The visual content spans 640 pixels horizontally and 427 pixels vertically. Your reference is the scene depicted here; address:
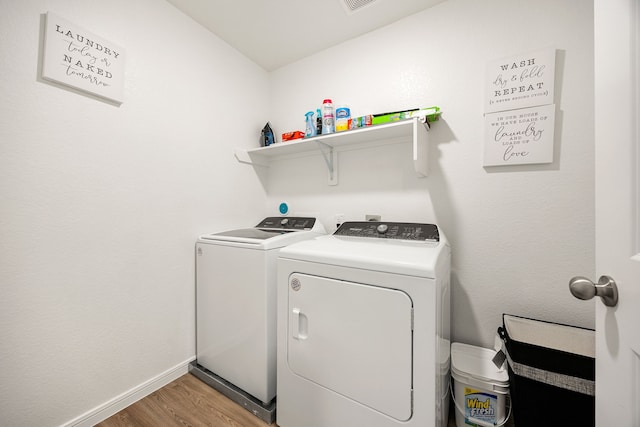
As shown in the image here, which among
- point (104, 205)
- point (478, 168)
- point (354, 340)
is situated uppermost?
point (478, 168)

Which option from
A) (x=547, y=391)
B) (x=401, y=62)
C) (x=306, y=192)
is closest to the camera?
(x=547, y=391)

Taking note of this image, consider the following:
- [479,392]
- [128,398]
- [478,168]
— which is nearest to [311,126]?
[478,168]

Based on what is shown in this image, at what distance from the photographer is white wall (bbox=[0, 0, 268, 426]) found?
1047 mm

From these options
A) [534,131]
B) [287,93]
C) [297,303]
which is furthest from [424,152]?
[287,93]

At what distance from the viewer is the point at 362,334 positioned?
38.7 inches

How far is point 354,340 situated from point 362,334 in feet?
0.16

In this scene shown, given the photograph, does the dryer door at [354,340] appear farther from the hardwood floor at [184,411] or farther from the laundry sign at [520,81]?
the laundry sign at [520,81]

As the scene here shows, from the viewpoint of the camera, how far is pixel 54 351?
1.14 meters

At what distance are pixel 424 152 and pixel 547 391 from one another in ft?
4.23

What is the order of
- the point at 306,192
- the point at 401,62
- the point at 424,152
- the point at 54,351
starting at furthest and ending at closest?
the point at 306,192
the point at 401,62
the point at 424,152
the point at 54,351

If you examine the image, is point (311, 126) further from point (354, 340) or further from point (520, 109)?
point (354, 340)

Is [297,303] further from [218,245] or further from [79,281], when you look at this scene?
[79,281]

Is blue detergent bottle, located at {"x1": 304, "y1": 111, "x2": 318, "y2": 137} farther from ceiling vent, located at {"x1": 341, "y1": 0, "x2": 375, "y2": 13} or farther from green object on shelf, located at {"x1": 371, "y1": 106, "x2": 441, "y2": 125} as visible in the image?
ceiling vent, located at {"x1": 341, "y1": 0, "x2": 375, "y2": 13}

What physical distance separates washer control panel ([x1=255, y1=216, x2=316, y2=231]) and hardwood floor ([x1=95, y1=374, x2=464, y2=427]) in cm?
114
